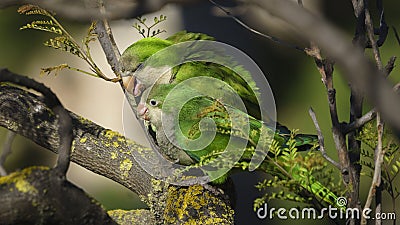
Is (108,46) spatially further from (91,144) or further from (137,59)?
(91,144)

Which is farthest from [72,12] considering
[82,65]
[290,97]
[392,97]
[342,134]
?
[82,65]

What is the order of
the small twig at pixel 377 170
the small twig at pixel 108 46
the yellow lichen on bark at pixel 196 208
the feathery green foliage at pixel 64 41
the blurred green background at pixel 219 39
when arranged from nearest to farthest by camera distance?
1. the small twig at pixel 377 170
2. the feathery green foliage at pixel 64 41
3. the yellow lichen on bark at pixel 196 208
4. the small twig at pixel 108 46
5. the blurred green background at pixel 219 39

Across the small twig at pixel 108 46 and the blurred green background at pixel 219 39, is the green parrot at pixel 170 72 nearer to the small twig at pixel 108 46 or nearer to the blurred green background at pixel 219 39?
the small twig at pixel 108 46

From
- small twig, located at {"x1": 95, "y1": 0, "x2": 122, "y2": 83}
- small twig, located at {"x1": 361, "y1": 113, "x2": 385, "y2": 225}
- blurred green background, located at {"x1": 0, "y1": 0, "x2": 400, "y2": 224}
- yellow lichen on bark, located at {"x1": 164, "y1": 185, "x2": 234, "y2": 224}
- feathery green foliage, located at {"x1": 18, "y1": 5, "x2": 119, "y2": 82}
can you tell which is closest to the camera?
small twig, located at {"x1": 361, "y1": 113, "x2": 385, "y2": 225}

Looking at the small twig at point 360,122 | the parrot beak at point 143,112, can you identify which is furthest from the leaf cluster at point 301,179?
the parrot beak at point 143,112

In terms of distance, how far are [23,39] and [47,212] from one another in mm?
2422

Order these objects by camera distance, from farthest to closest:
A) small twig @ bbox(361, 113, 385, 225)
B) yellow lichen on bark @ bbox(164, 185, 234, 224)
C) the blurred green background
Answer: the blurred green background < yellow lichen on bark @ bbox(164, 185, 234, 224) < small twig @ bbox(361, 113, 385, 225)

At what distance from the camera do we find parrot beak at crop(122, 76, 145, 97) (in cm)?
145

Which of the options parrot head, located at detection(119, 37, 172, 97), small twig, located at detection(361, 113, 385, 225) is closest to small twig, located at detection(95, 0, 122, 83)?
parrot head, located at detection(119, 37, 172, 97)

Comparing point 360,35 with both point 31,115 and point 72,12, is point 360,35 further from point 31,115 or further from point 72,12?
point 31,115

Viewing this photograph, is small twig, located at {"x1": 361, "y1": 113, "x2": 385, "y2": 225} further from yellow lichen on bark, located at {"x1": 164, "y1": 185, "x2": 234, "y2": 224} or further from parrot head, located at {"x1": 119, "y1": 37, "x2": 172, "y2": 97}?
parrot head, located at {"x1": 119, "y1": 37, "x2": 172, "y2": 97}

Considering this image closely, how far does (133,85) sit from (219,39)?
4.44 feet

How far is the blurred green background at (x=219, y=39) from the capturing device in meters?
2.69

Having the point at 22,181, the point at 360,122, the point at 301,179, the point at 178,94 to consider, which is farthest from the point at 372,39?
the point at 178,94
